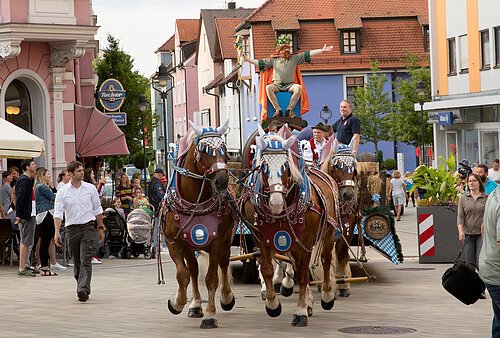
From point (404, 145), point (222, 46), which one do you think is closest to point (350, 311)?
point (404, 145)

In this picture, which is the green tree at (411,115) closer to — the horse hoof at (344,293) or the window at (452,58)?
the window at (452,58)

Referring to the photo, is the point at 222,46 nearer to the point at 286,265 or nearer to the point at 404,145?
the point at 404,145

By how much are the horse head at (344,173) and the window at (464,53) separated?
3152 cm

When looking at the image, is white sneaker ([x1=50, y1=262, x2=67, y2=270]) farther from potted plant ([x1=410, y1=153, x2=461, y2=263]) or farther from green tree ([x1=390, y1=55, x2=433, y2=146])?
green tree ([x1=390, y1=55, x2=433, y2=146])

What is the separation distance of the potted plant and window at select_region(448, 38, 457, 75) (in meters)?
27.2

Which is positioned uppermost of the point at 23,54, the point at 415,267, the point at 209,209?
the point at 23,54

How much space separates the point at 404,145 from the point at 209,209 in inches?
2188

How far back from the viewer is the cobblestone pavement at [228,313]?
12.8 metres

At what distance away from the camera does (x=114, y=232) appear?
25281mm

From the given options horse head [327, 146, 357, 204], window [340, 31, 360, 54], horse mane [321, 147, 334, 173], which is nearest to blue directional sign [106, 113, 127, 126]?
horse mane [321, 147, 334, 173]

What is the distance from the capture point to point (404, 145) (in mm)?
68125

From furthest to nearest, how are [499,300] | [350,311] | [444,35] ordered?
1. [444,35]
2. [350,311]
3. [499,300]

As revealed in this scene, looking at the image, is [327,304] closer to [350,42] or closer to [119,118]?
[119,118]

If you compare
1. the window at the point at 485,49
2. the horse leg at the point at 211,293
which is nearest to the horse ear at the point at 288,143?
the horse leg at the point at 211,293
